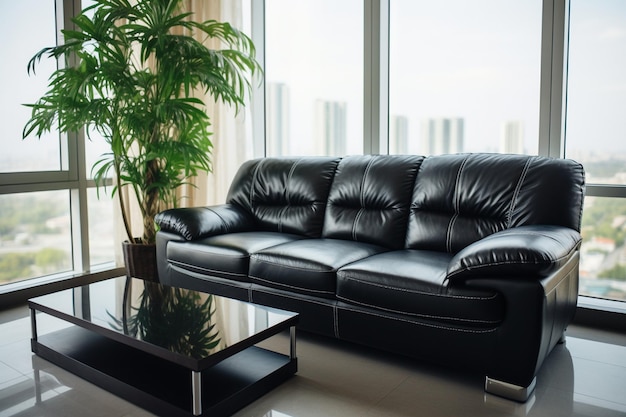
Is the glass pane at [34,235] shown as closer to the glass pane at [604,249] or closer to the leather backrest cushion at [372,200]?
the leather backrest cushion at [372,200]

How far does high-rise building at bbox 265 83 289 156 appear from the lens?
14.2ft

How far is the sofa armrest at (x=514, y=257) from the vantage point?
1.92 m

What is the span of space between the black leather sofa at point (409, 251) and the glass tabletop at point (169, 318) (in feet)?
1.07

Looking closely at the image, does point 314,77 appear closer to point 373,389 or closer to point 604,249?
point 604,249

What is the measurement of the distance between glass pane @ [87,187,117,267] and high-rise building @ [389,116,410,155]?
7.20 feet

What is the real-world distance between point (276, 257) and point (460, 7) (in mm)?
2039

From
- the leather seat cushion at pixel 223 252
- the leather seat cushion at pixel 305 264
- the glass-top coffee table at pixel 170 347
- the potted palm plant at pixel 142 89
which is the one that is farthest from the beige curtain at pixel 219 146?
the glass-top coffee table at pixel 170 347

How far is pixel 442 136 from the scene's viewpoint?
3.44 m

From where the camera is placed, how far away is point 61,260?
391 centimetres

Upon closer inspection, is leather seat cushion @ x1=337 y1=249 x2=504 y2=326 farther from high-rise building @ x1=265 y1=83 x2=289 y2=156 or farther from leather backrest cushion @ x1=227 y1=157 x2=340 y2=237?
high-rise building @ x1=265 y1=83 x2=289 y2=156

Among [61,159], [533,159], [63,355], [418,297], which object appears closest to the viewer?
[418,297]

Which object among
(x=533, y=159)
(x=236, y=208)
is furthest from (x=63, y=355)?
(x=533, y=159)

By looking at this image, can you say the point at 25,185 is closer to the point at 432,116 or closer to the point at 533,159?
the point at 432,116

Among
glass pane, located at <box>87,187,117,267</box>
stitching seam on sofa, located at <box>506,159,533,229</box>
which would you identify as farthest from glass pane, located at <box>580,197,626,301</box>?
glass pane, located at <box>87,187,117,267</box>
